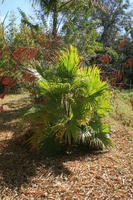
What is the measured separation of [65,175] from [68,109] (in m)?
0.91

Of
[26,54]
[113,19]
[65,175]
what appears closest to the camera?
[65,175]

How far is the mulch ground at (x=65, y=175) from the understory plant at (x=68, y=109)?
255 mm

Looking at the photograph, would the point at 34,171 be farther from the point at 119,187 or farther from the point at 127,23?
the point at 127,23

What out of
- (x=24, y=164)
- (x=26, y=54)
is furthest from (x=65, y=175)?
(x=26, y=54)

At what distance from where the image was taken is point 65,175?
12.5 feet

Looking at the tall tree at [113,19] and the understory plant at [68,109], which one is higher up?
the tall tree at [113,19]

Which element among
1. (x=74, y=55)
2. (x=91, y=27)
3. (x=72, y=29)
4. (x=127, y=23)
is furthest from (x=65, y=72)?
(x=127, y=23)

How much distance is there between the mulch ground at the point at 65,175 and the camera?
346cm

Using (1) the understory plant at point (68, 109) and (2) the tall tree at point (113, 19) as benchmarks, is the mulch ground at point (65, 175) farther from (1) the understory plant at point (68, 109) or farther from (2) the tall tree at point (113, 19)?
(2) the tall tree at point (113, 19)

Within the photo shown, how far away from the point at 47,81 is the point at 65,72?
0.31 m

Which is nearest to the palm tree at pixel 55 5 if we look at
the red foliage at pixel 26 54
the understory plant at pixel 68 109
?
the red foliage at pixel 26 54

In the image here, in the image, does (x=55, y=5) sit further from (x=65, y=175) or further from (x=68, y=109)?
(x=65, y=175)

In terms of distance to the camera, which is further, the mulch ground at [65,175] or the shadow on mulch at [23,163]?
the shadow on mulch at [23,163]

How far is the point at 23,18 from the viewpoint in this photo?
12.9 metres
